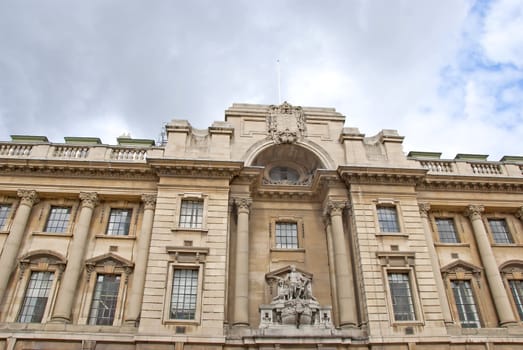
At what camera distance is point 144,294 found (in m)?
21.0

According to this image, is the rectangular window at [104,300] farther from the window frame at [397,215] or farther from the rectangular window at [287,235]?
the window frame at [397,215]

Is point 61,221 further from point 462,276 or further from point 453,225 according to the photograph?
point 453,225

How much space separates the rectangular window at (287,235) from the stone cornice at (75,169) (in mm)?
8282

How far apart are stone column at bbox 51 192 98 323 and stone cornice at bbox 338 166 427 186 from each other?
14.7 metres

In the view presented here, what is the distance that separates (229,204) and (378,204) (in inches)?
342

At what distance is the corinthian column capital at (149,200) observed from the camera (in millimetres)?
24656

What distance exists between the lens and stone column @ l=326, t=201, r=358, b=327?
71.5 ft

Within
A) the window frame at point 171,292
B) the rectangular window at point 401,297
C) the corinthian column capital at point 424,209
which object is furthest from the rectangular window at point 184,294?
the corinthian column capital at point 424,209

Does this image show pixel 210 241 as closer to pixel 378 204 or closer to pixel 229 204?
pixel 229 204

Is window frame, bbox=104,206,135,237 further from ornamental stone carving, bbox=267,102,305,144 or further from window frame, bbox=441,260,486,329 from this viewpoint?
window frame, bbox=441,260,486,329

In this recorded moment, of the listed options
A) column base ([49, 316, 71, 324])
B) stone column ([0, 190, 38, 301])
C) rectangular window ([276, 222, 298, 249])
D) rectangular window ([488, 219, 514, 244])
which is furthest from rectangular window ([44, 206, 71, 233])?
rectangular window ([488, 219, 514, 244])

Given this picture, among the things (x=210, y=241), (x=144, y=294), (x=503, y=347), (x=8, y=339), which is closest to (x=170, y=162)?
(x=210, y=241)

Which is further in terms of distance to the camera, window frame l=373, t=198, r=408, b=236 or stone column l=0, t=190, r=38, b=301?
window frame l=373, t=198, r=408, b=236

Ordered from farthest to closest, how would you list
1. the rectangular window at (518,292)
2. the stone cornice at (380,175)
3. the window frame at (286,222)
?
the window frame at (286,222) < the stone cornice at (380,175) < the rectangular window at (518,292)
